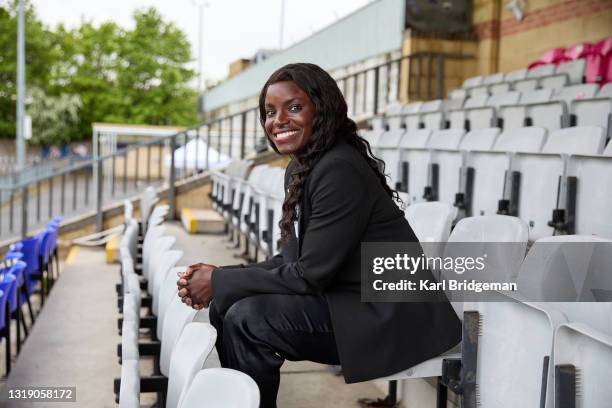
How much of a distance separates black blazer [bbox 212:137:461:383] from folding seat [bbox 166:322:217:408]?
0.11 m

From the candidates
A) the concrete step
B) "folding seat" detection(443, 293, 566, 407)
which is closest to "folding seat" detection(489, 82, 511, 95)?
the concrete step

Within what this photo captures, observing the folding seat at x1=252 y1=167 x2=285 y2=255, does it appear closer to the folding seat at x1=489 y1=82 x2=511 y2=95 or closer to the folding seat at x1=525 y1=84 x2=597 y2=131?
the folding seat at x1=525 y1=84 x2=597 y2=131

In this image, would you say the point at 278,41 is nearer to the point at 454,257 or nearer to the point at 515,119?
the point at 515,119

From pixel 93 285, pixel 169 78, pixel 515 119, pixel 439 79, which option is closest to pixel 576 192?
pixel 515 119

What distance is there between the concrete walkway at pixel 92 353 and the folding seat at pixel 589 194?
115 cm

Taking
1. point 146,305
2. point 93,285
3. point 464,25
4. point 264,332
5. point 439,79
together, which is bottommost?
point 93,285

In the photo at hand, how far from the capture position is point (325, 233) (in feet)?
6.02

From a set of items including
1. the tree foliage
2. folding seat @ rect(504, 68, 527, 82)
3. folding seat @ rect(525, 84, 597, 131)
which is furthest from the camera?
the tree foliage

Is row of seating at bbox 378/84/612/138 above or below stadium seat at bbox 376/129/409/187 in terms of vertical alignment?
above

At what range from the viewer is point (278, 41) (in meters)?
29.3

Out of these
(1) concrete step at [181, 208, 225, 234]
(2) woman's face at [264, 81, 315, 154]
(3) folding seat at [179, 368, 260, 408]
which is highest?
(2) woman's face at [264, 81, 315, 154]

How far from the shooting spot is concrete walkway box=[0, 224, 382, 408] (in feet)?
9.57

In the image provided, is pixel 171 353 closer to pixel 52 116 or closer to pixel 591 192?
pixel 591 192

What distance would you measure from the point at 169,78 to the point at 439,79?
887 inches
